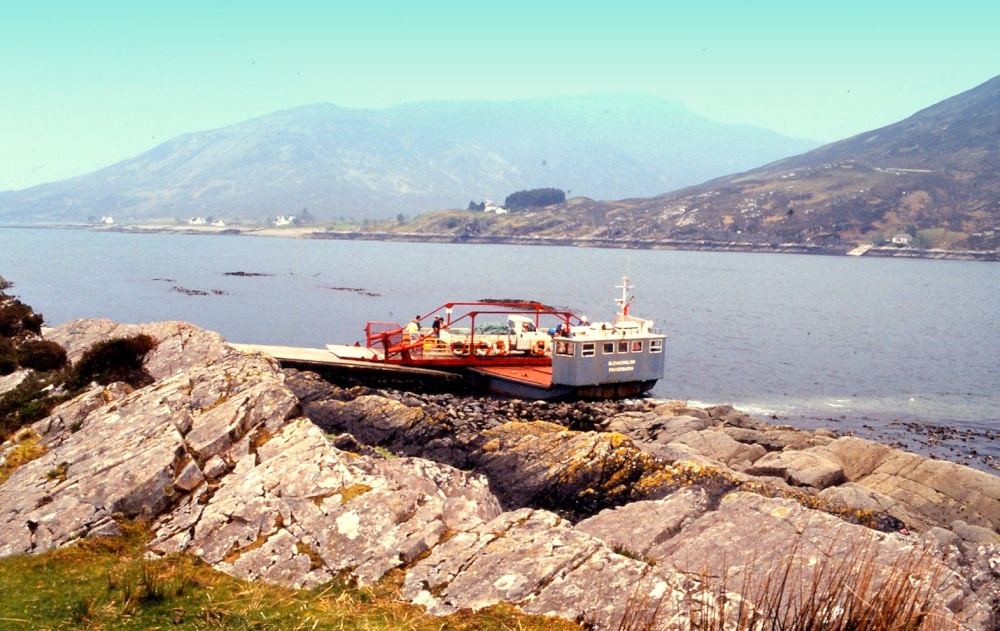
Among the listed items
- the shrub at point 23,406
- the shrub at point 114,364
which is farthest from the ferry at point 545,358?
the shrub at point 23,406

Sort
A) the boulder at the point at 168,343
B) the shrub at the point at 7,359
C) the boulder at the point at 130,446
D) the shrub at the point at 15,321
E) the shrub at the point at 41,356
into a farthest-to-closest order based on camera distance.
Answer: the shrub at the point at 15,321, the shrub at the point at 41,356, the shrub at the point at 7,359, the boulder at the point at 168,343, the boulder at the point at 130,446

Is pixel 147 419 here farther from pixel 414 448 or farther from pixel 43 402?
pixel 414 448

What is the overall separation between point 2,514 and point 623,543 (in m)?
10.3

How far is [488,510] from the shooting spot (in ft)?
53.4

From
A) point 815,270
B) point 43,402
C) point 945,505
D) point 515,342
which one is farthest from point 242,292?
point 815,270

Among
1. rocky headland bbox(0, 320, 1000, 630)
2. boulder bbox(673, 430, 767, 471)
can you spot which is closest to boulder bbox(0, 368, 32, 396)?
rocky headland bbox(0, 320, 1000, 630)

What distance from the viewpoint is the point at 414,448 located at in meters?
23.6

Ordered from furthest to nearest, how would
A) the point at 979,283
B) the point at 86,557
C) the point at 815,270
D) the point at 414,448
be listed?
1. the point at 815,270
2. the point at 979,283
3. the point at 414,448
4. the point at 86,557

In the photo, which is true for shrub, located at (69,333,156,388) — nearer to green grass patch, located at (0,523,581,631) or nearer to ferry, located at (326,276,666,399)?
green grass patch, located at (0,523,581,631)

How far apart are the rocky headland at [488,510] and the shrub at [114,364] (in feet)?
2.01

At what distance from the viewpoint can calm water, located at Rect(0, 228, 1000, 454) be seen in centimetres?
4844

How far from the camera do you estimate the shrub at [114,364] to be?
19.8 metres

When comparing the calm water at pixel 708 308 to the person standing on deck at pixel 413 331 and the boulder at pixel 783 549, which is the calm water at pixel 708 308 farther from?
the boulder at pixel 783 549

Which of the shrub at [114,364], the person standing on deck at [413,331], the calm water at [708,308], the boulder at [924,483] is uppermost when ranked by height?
the shrub at [114,364]
